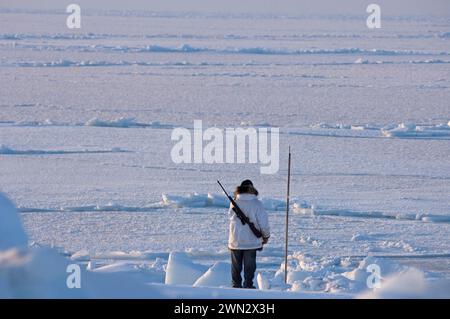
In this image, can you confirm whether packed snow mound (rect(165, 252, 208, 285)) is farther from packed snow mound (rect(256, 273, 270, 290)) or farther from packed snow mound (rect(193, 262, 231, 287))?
packed snow mound (rect(256, 273, 270, 290))

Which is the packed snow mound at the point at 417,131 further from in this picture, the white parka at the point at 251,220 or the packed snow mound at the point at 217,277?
the white parka at the point at 251,220

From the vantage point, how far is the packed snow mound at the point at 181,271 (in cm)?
634

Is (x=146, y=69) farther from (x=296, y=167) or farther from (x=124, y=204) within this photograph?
(x=124, y=204)

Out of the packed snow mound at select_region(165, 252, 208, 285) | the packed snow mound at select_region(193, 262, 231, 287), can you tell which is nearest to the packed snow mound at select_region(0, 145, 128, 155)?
the packed snow mound at select_region(165, 252, 208, 285)

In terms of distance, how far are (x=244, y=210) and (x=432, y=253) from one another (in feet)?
7.93

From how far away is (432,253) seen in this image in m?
7.79

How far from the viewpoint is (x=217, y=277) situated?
6.36m

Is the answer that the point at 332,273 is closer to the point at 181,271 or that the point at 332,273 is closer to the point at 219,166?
the point at 181,271

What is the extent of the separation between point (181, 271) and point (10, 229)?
322 cm

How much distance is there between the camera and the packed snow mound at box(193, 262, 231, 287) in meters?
6.22

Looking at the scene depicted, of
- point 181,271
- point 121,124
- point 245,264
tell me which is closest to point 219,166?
point 121,124

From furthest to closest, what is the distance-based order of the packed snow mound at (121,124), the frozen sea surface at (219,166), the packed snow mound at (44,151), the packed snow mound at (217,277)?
the packed snow mound at (121,124) → the packed snow mound at (44,151) → the frozen sea surface at (219,166) → the packed snow mound at (217,277)

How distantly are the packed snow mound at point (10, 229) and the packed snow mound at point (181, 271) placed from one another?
309 cm

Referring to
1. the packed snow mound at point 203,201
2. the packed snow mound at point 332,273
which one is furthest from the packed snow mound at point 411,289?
the packed snow mound at point 203,201
